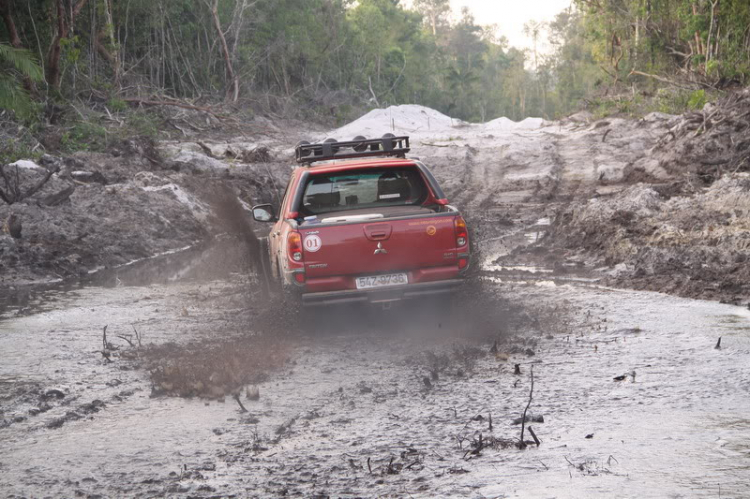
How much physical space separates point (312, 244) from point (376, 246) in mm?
606

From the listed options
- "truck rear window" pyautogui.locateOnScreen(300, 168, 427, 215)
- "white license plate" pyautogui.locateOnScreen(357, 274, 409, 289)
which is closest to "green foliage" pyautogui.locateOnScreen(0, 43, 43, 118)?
"truck rear window" pyautogui.locateOnScreen(300, 168, 427, 215)

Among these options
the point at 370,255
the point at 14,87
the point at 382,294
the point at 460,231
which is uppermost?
the point at 14,87

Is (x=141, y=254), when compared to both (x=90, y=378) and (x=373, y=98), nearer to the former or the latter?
(x=90, y=378)

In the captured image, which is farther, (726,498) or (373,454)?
(373,454)

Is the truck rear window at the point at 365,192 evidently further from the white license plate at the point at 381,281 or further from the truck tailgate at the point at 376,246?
the white license plate at the point at 381,281

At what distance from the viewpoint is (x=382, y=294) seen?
763cm

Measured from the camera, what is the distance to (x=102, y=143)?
23.7m

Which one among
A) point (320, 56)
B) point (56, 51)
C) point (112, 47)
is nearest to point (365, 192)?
point (56, 51)

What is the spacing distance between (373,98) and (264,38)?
1168 centimetres

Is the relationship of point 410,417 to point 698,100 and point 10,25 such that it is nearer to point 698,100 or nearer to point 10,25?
point 698,100

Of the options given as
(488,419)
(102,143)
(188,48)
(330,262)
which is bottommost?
(488,419)

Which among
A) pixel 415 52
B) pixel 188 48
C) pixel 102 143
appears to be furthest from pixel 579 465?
pixel 415 52

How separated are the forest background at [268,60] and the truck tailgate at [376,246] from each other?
31.3 ft

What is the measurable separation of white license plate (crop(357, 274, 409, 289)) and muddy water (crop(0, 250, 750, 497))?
56 cm
